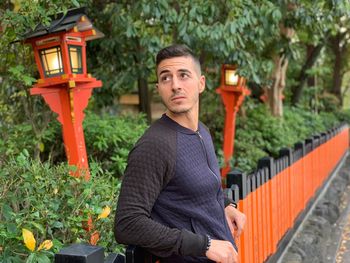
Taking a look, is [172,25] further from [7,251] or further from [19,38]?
[7,251]

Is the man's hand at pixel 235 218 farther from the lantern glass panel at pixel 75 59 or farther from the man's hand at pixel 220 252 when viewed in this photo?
the lantern glass panel at pixel 75 59

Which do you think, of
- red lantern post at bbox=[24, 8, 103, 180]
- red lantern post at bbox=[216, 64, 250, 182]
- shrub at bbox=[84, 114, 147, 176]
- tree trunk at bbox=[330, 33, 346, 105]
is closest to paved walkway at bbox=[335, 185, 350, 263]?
red lantern post at bbox=[216, 64, 250, 182]

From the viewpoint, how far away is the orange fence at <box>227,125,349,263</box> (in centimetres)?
314

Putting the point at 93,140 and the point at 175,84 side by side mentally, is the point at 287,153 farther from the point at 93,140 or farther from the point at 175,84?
the point at 175,84

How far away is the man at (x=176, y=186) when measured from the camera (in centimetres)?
158

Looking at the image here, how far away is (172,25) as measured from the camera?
5.55m

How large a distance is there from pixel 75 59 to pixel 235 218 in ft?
7.54

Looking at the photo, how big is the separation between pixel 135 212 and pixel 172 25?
4.32m

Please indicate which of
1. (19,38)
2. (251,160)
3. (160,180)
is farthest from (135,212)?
(251,160)

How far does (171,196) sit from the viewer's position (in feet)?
5.61

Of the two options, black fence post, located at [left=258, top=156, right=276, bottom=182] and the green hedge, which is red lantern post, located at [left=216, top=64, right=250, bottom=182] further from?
black fence post, located at [left=258, top=156, right=276, bottom=182]

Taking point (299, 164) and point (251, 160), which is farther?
point (251, 160)

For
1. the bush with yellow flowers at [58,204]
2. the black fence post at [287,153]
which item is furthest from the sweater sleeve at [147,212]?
the black fence post at [287,153]

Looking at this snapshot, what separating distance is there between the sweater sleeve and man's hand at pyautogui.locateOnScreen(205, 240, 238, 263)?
1.4 inches
